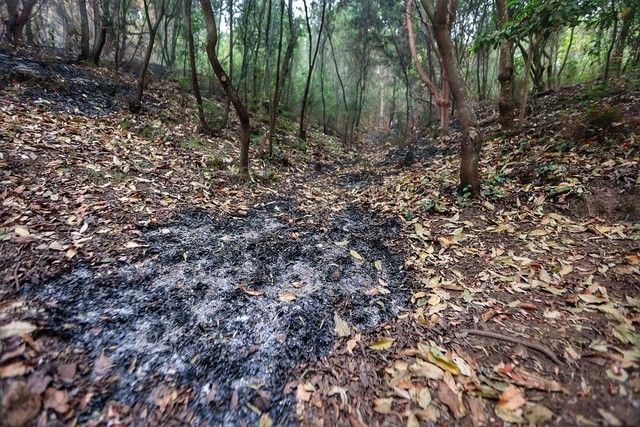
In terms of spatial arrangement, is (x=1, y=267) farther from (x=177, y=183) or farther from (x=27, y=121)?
(x=27, y=121)

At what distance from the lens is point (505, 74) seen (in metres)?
6.35

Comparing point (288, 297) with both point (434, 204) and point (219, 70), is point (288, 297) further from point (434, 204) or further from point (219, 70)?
point (219, 70)

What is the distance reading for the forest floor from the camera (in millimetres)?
1938

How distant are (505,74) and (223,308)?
259 inches

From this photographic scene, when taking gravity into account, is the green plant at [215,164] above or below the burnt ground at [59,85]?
below

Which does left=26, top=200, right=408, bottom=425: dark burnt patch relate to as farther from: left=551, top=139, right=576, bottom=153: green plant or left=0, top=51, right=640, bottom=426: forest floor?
left=551, top=139, right=576, bottom=153: green plant

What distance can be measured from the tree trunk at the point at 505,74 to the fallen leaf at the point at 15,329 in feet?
23.6

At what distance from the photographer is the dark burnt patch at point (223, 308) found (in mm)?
2086

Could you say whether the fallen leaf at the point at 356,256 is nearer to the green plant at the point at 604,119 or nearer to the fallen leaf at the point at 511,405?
the fallen leaf at the point at 511,405

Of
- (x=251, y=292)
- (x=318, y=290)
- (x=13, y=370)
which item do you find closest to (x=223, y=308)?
(x=251, y=292)

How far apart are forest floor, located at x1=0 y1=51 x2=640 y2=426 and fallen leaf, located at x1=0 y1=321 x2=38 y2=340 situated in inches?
0.4

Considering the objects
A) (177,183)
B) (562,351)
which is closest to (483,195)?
(562,351)

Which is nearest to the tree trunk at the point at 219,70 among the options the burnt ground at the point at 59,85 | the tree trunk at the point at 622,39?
the burnt ground at the point at 59,85

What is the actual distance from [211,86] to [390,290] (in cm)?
1276
